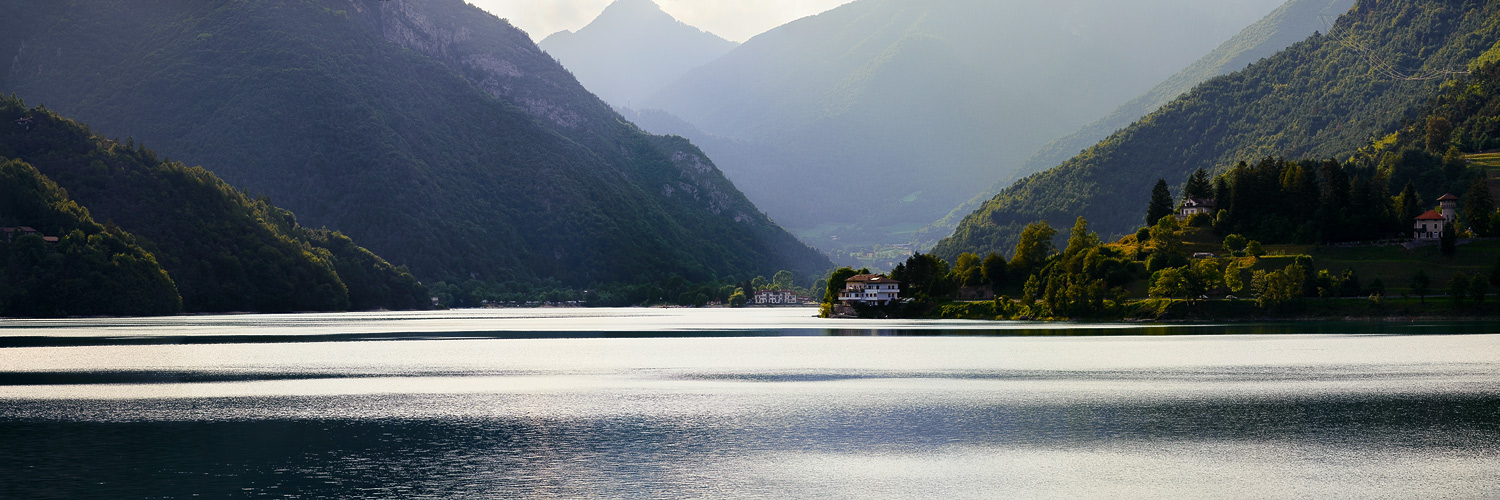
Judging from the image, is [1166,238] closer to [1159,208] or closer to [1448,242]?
[1159,208]

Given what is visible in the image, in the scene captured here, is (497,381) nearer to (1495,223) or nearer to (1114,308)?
(1114,308)

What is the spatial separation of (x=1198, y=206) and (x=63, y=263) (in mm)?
187321

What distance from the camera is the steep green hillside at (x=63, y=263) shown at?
578ft

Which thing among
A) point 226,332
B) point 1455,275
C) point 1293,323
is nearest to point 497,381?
point 226,332

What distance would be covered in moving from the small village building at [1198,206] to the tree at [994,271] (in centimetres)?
3212

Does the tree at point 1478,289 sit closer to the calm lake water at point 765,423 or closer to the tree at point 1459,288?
the tree at point 1459,288

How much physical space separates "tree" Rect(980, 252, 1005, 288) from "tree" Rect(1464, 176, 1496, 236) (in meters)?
67.5

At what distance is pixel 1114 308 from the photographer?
521 ft

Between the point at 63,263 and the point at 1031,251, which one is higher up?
the point at 63,263

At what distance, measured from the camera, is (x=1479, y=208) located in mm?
162500

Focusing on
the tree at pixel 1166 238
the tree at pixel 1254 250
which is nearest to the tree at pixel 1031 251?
the tree at pixel 1166 238

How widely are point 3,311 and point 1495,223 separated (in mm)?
220877

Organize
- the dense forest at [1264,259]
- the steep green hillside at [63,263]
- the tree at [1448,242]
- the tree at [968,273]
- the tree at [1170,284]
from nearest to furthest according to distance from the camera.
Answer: the dense forest at [1264,259] → the tree at [1448,242] → the tree at [1170,284] → the steep green hillside at [63,263] → the tree at [968,273]

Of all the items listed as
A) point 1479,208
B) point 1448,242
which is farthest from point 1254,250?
point 1479,208
